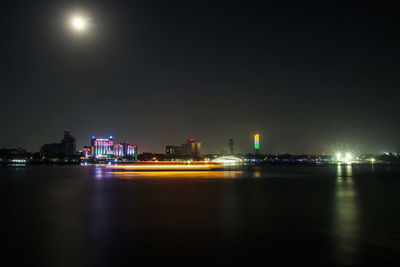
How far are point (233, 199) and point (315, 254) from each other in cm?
1067

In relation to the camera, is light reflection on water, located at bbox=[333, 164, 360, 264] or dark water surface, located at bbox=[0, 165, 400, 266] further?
light reflection on water, located at bbox=[333, 164, 360, 264]

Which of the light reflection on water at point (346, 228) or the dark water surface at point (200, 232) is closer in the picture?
the dark water surface at point (200, 232)

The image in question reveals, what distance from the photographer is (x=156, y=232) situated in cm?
1052

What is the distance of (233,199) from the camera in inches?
734

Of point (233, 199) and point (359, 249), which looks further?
point (233, 199)

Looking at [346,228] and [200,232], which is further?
[346,228]

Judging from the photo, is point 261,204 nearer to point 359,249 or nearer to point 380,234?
point 380,234

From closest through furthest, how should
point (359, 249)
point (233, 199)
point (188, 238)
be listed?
point (359, 249)
point (188, 238)
point (233, 199)

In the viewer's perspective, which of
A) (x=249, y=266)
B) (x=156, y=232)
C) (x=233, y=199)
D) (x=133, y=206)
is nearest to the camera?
(x=249, y=266)

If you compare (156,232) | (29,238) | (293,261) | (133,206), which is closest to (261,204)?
(133,206)

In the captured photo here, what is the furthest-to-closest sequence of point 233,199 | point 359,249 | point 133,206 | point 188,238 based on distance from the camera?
point 233,199, point 133,206, point 188,238, point 359,249

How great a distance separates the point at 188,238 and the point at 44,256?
3877mm

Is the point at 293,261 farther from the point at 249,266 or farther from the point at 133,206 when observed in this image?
the point at 133,206

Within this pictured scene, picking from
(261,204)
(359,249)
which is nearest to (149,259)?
(359,249)
